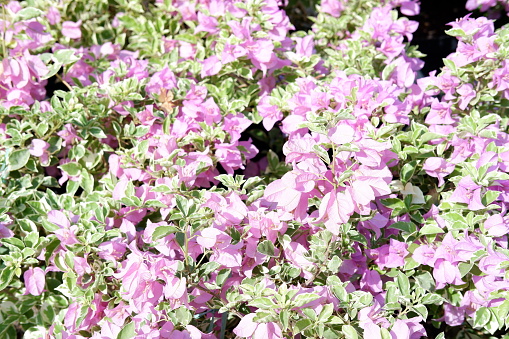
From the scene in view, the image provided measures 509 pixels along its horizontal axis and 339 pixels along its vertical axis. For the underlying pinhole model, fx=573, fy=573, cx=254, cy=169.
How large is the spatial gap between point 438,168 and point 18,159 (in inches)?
43.8

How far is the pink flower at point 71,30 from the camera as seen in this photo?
210cm

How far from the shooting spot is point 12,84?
1.72 m

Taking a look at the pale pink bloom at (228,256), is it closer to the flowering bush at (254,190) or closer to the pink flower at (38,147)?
the flowering bush at (254,190)

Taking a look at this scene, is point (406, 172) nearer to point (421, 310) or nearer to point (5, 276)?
point (421, 310)

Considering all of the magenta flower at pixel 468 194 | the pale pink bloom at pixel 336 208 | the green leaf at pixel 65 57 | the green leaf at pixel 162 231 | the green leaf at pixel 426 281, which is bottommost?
the green leaf at pixel 426 281

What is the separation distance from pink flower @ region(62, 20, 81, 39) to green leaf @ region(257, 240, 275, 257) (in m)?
1.27

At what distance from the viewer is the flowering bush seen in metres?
1.16

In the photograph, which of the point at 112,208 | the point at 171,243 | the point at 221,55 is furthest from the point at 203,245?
the point at 221,55

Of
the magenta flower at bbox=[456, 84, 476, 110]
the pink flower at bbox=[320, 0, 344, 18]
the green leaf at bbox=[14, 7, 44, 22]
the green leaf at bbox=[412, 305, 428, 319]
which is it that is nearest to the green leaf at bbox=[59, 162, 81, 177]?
the green leaf at bbox=[14, 7, 44, 22]

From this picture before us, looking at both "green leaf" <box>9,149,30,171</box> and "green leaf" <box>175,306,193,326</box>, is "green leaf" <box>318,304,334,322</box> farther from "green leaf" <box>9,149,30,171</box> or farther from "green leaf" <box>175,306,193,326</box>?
"green leaf" <box>9,149,30,171</box>

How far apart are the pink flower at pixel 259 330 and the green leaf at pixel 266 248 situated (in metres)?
0.17

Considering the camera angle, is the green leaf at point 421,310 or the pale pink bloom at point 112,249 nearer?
the green leaf at point 421,310

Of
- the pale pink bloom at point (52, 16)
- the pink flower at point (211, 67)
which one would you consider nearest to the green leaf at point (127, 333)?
the pink flower at point (211, 67)

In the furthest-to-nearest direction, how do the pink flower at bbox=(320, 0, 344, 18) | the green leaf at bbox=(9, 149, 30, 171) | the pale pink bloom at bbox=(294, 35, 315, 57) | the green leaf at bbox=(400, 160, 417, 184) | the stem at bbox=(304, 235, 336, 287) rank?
the pink flower at bbox=(320, 0, 344, 18) < the pale pink bloom at bbox=(294, 35, 315, 57) < the green leaf at bbox=(9, 149, 30, 171) < the green leaf at bbox=(400, 160, 417, 184) < the stem at bbox=(304, 235, 336, 287)
